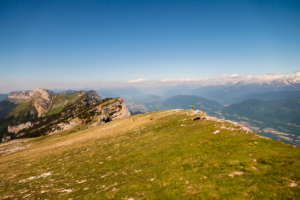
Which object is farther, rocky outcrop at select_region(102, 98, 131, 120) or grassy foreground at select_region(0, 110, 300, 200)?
A: rocky outcrop at select_region(102, 98, 131, 120)

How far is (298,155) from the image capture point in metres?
12.6

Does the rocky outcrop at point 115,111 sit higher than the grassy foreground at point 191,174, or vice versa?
the grassy foreground at point 191,174

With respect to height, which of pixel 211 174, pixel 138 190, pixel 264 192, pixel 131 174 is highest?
pixel 264 192

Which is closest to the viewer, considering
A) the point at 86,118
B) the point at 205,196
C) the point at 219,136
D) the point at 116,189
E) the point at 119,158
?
the point at 205,196

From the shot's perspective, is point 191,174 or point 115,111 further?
point 115,111

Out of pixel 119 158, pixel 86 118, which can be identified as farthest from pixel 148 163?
pixel 86 118

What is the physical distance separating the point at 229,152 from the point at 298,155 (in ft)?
20.8

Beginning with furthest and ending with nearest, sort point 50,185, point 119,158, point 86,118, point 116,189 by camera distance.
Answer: point 86,118 → point 119,158 → point 50,185 → point 116,189

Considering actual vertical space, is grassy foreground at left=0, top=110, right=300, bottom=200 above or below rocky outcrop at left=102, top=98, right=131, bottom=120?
above

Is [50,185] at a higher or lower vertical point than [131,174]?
lower

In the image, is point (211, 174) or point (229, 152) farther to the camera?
point (229, 152)

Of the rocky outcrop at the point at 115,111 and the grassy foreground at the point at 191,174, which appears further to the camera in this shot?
the rocky outcrop at the point at 115,111

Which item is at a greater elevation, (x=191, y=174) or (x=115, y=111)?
(x=191, y=174)

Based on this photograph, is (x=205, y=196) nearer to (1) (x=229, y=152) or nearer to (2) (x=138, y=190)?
(2) (x=138, y=190)
